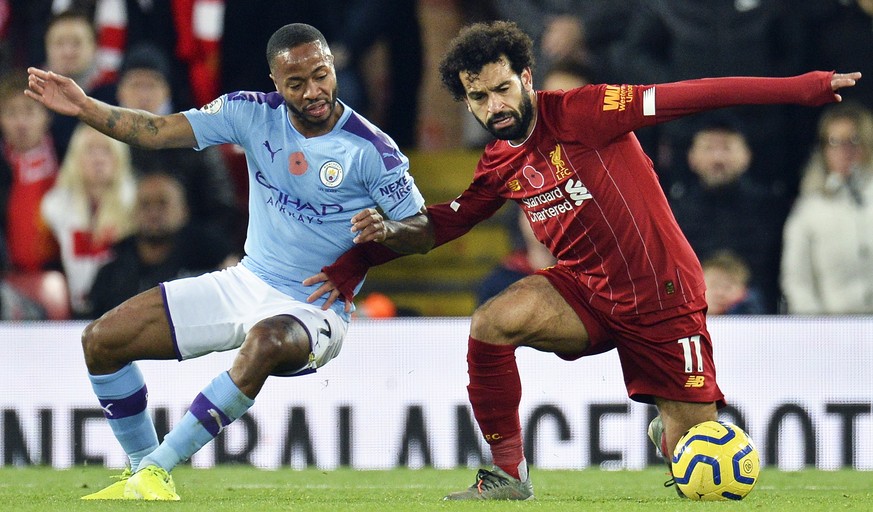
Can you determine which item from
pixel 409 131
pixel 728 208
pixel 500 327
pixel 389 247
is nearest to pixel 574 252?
pixel 500 327

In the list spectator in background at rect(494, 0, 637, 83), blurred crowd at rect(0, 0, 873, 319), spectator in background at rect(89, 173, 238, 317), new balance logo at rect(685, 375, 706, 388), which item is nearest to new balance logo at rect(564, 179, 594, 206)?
new balance logo at rect(685, 375, 706, 388)

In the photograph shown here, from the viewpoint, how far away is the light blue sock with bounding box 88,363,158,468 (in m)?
5.97

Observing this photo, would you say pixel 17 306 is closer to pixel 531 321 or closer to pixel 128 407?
pixel 128 407

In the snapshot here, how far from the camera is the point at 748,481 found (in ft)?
18.4

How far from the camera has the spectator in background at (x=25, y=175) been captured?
10.5 metres

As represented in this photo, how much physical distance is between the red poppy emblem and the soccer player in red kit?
466 mm

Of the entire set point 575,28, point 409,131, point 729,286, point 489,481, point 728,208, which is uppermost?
point 575,28

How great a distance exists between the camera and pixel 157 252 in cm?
1011

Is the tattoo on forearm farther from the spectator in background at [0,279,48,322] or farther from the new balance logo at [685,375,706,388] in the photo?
the spectator in background at [0,279,48,322]

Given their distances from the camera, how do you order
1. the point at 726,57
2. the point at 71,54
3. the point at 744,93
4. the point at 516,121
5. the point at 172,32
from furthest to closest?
the point at 172,32 → the point at 71,54 → the point at 726,57 → the point at 516,121 → the point at 744,93

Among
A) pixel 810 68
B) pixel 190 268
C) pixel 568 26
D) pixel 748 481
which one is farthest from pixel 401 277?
pixel 748 481

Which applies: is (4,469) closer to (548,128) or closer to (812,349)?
(548,128)

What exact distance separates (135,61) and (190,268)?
1662mm

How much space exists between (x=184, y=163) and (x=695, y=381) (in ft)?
18.1
